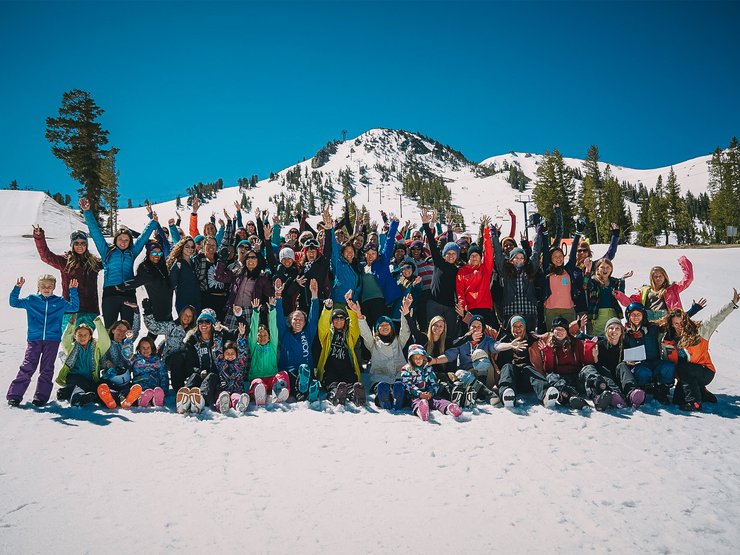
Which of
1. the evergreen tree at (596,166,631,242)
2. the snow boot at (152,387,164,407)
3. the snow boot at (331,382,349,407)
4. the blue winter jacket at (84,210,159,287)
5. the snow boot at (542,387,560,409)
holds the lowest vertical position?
the snow boot at (542,387,560,409)

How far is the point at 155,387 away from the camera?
5949 millimetres

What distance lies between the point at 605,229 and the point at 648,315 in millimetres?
53412

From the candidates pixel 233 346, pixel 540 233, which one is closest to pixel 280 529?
pixel 233 346

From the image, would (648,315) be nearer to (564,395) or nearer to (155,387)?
(564,395)

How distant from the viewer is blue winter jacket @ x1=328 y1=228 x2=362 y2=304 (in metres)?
7.09

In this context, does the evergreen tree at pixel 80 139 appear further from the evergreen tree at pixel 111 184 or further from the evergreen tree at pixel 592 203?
the evergreen tree at pixel 592 203

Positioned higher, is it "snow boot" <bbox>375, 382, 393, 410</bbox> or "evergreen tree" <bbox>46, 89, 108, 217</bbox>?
"evergreen tree" <bbox>46, 89, 108, 217</bbox>

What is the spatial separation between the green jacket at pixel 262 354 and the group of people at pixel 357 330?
19 mm

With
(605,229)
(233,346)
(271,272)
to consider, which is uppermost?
(605,229)

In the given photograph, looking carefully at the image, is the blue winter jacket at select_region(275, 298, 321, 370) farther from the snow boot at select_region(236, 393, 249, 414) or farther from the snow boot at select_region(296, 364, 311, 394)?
the snow boot at select_region(236, 393, 249, 414)

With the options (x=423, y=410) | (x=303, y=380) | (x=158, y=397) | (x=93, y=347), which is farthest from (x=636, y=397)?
(x=93, y=347)

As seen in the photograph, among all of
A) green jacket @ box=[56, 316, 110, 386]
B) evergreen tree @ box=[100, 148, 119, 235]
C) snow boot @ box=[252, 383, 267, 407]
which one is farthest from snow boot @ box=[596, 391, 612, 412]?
evergreen tree @ box=[100, 148, 119, 235]

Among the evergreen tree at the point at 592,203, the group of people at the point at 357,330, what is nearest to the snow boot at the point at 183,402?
the group of people at the point at 357,330

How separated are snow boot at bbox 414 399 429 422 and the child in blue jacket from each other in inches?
191
